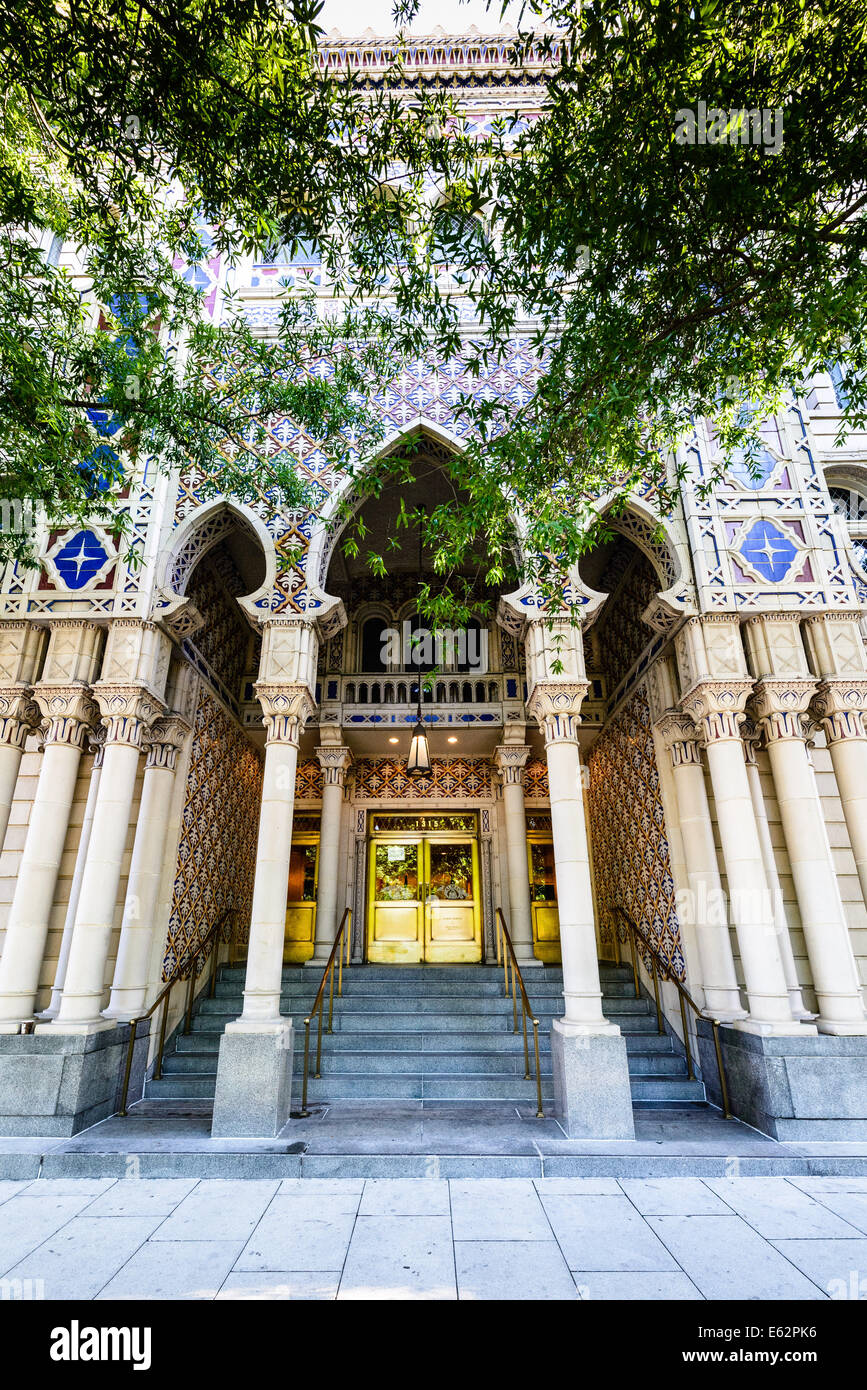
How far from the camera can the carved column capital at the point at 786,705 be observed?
655 centimetres

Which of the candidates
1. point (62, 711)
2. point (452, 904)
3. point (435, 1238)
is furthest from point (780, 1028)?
point (62, 711)

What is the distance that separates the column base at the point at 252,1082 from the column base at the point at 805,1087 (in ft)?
13.1

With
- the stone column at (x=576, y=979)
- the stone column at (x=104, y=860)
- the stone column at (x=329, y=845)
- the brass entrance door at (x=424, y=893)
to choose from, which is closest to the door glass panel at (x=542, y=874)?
the brass entrance door at (x=424, y=893)

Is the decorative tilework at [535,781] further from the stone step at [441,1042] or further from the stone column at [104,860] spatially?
the stone column at [104,860]

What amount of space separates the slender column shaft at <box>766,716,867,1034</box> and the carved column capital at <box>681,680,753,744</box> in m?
0.36

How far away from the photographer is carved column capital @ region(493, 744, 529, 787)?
1084 centimetres

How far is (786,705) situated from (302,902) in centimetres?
852

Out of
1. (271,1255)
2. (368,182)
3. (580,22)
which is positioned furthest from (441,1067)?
(580,22)

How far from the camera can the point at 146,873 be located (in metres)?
7.48

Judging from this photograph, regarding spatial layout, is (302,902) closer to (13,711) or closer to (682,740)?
(13,711)

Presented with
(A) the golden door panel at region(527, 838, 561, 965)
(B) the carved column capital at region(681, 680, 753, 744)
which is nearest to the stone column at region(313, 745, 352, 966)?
(A) the golden door panel at region(527, 838, 561, 965)

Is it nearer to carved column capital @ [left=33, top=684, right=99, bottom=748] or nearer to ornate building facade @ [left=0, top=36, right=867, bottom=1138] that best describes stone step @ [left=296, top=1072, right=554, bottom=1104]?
ornate building facade @ [left=0, top=36, right=867, bottom=1138]
